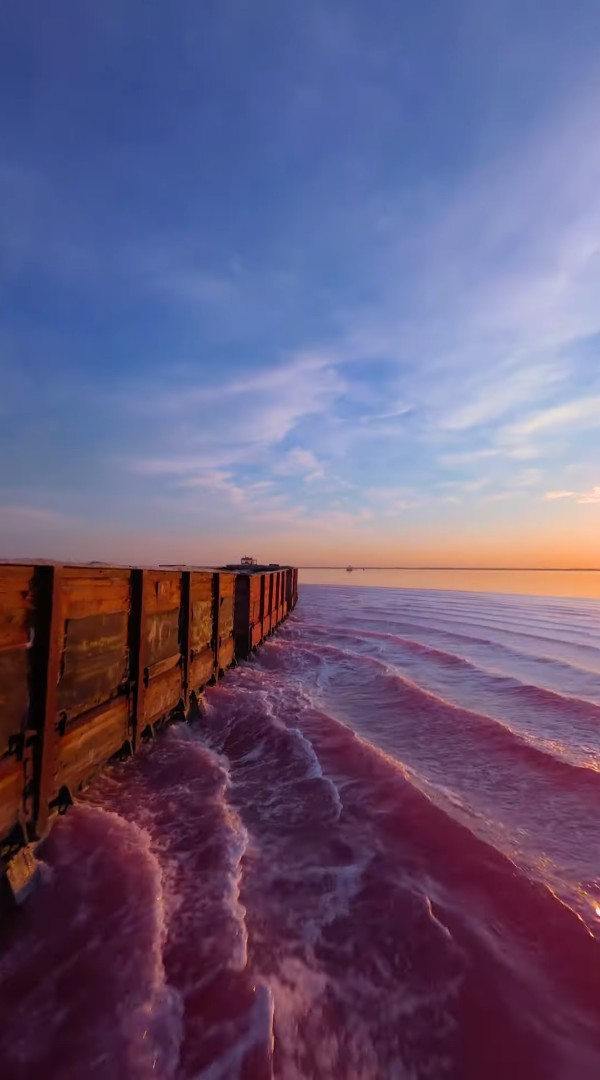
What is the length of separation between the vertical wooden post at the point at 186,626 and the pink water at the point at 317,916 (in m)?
0.81

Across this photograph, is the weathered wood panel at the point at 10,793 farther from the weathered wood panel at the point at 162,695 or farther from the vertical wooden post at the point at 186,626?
the vertical wooden post at the point at 186,626

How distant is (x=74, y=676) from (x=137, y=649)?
1.59 metres

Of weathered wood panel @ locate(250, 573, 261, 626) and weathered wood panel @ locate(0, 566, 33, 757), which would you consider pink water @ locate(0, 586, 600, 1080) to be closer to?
weathered wood panel @ locate(0, 566, 33, 757)

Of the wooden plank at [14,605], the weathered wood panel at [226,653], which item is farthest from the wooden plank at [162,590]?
the weathered wood panel at [226,653]

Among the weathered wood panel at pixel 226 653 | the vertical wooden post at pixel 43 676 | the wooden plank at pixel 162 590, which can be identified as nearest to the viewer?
the vertical wooden post at pixel 43 676

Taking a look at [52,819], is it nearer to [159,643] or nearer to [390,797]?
[159,643]

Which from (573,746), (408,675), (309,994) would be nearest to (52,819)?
(309,994)

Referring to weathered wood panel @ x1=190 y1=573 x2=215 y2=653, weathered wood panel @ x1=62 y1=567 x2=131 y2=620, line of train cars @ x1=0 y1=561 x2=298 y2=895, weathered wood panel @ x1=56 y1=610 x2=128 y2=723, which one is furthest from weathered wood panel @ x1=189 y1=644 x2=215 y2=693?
weathered wood panel @ x1=62 y1=567 x2=131 y2=620

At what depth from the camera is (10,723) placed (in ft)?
13.8

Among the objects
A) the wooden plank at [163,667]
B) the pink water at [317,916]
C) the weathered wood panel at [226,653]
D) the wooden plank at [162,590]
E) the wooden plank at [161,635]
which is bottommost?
the pink water at [317,916]

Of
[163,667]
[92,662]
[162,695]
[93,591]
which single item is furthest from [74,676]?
[162,695]

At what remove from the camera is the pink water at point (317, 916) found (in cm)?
314

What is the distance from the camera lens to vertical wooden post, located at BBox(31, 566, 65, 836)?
14.8 feet

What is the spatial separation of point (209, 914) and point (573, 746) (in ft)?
23.3
